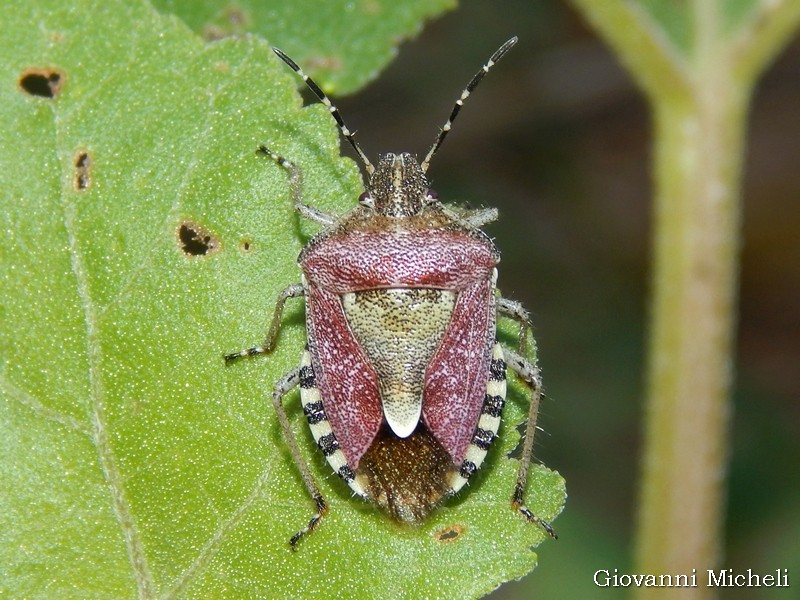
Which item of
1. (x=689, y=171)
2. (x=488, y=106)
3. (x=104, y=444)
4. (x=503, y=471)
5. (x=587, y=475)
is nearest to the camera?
(x=104, y=444)

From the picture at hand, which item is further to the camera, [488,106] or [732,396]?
[488,106]

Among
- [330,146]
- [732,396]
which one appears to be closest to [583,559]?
[732,396]

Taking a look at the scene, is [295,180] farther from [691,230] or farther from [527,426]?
[691,230]

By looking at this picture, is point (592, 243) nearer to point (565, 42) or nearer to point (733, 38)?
point (565, 42)

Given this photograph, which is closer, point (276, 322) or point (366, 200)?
point (276, 322)

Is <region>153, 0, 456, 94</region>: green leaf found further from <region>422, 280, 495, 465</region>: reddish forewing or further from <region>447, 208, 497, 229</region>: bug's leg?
<region>422, 280, 495, 465</region>: reddish forewing

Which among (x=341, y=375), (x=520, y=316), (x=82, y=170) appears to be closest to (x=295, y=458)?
(x=341, y=375)
